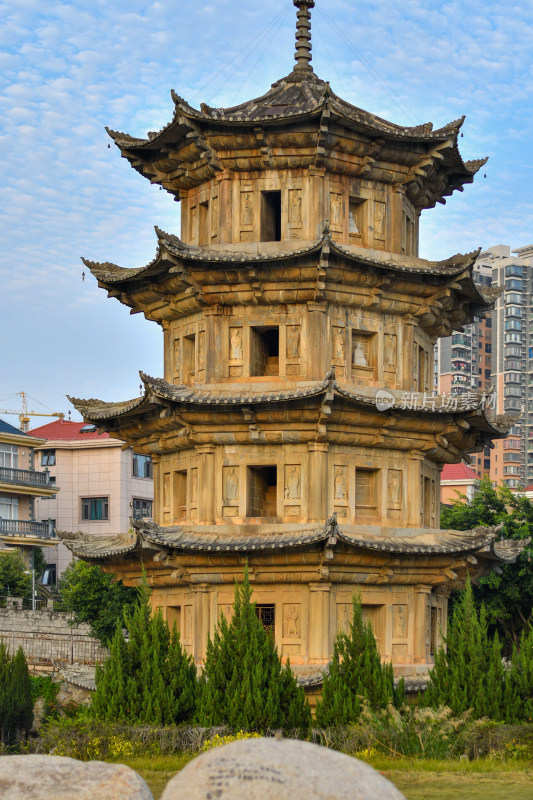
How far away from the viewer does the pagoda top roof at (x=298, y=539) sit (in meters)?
30.6

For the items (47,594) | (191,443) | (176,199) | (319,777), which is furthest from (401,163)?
(47,594)

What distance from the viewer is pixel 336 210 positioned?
111 feet

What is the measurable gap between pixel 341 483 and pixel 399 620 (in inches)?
162

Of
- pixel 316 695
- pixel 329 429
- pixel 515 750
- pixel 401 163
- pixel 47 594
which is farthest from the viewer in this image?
pixel 47 594

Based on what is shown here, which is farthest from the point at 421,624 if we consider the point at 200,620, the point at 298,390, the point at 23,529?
the point at 23,529

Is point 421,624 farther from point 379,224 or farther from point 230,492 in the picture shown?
point 379,224

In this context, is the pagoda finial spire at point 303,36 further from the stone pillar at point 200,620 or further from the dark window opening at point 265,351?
the stone pillar at point 200,620

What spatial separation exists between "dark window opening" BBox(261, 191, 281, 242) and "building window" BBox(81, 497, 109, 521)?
44.1 m

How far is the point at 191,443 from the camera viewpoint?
109 feet

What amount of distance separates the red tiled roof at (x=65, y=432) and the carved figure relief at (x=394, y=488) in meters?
45.7

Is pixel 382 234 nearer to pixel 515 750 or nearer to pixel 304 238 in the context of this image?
pixel 304 238

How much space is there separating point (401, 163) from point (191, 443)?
10.1m

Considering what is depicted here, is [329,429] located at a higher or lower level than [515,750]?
higher

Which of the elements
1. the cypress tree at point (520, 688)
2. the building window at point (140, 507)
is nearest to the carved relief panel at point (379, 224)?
the cypress tree at point (520, 688)
